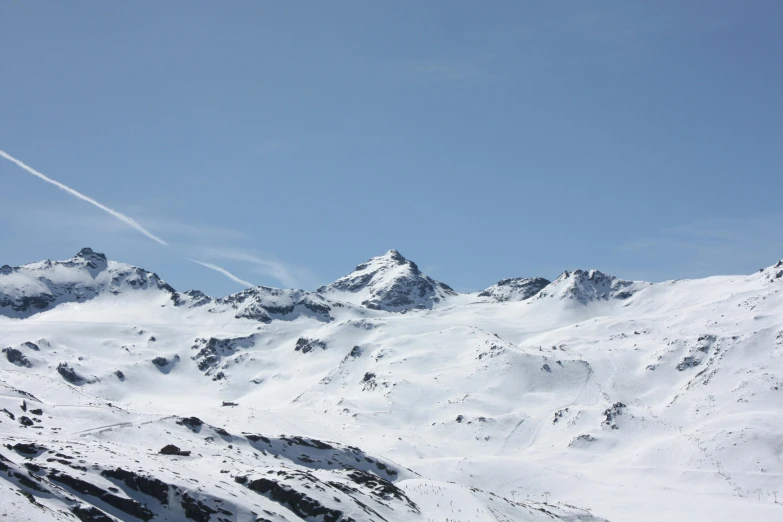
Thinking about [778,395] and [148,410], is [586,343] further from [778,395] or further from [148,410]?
[148,410]

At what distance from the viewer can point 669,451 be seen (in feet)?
412

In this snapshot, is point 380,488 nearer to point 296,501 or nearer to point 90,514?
point 296,501

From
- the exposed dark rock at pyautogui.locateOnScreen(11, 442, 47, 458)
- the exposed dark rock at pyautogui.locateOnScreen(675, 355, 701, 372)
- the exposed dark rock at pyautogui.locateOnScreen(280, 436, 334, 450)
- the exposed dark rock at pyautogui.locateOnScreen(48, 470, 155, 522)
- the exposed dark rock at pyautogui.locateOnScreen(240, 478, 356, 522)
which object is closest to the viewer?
the exposed dark rock at pyautogui.locateOnScreen(48, 470, 155, 522)

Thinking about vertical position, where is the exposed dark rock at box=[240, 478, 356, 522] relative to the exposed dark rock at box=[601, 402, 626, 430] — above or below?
below

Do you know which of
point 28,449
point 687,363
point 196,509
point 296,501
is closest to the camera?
point 196,509

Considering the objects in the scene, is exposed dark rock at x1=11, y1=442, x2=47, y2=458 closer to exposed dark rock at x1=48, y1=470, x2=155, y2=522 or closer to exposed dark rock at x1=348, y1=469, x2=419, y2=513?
exposed dark rock at x1=48, y1=470, x2=155, y2=522

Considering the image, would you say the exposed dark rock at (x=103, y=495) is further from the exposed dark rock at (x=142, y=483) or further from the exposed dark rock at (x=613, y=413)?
the exposed dark rock at (x=613, y=413)

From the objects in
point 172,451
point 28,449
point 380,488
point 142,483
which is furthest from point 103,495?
point 380,488

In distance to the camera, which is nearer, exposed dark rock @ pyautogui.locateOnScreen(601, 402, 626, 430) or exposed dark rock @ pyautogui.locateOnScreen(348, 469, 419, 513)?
exposed dark rock @ pyautogui.locateOnScreen(348, 469, 419, 513)

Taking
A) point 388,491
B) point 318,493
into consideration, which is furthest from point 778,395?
point 318,493


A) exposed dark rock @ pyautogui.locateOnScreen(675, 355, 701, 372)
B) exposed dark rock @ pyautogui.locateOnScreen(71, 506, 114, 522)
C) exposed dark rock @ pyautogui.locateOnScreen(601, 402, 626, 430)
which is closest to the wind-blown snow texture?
exposed dark rock @ pyautogui.locateOnScreen(71, 506, 114, 522)

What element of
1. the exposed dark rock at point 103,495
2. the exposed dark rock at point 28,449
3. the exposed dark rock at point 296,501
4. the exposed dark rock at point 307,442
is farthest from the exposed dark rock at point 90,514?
the exposed dark rock at point 307,442

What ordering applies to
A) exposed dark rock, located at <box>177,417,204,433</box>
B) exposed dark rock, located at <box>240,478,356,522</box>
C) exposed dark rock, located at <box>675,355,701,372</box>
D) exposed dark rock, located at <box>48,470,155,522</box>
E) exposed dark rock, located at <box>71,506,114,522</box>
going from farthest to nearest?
exposed dark rock, located at <box>675,355,701,372</box> < exposed dark rock, located at <box>177,417,204,433</box> < exposed dark rock, located at <box>240,478,356,522</box> < exposed dark rock, located at <box>48,470,155,522</box> < exposed dark rock, located at <box>71,506,114,522</box>

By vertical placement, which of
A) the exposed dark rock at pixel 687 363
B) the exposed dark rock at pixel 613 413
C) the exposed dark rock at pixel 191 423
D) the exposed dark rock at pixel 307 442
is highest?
the exposed dark rock at pixel 687 363
